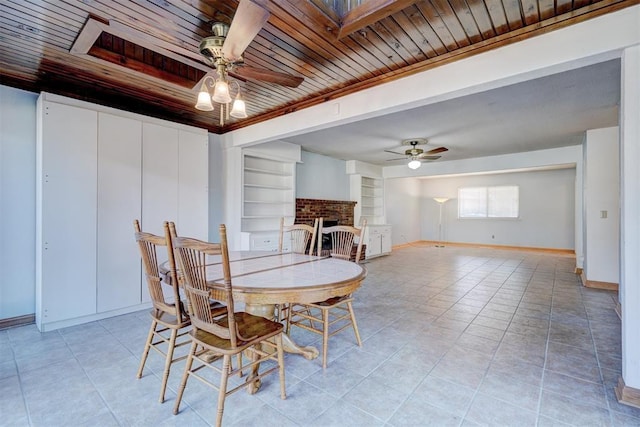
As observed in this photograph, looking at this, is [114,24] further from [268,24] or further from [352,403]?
[352,403]

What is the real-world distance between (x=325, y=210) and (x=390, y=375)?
4.51 metres

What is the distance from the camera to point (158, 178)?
144 inches

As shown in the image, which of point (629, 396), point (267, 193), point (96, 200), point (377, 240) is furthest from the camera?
point (377, 240)

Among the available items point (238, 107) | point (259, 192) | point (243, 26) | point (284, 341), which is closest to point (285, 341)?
point (284, 341)

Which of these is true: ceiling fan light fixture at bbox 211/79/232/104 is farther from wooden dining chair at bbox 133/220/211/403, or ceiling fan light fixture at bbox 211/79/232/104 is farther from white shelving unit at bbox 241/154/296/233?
white shelving unit at bbox 241/154/296/233

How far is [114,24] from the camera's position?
65.1 inches

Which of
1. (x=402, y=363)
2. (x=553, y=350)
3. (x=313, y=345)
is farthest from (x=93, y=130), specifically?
(x=553, y=350)

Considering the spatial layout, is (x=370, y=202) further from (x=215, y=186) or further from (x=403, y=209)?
(x=215, y=186)

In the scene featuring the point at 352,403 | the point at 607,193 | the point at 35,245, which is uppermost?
the point at 607,193

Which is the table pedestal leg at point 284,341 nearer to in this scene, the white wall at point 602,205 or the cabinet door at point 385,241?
the white wall at point 602,205

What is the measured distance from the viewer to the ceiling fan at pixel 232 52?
5.26ft

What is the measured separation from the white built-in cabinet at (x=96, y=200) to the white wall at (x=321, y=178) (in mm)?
2657

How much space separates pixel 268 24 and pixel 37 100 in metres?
2.78

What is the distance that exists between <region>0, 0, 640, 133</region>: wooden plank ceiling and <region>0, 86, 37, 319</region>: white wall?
265 millimetres
